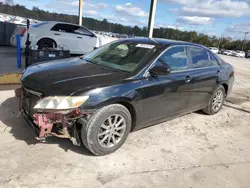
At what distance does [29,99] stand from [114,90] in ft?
3.85

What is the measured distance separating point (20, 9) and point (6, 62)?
84.2ft

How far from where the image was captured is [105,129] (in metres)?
3.20

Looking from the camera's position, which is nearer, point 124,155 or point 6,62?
point 124,155

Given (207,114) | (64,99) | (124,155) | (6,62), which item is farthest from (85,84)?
(6,62)

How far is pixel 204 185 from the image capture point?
290 centimetres

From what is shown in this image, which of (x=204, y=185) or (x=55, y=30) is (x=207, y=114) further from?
(x=55, y=30)

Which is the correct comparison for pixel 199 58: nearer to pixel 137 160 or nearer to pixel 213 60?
pixel 213 60

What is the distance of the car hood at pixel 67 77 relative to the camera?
9.81 ft

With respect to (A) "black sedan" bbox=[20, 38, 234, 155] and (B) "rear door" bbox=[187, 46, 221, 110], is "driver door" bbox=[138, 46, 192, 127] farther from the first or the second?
(B) "rear door" bbox=[187, 46, 221, 110]

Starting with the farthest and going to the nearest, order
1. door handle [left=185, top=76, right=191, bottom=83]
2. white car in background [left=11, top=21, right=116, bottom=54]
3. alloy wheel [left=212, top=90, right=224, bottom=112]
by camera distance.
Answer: white car in background [left=11, top=21, right=116, bottom=54] < alloy wheel [left=212, top=90, right=224, bottom=112] < door handle [left=185, top=76, right=191, bottom=83]

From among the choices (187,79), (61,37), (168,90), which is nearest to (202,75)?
(187,79)


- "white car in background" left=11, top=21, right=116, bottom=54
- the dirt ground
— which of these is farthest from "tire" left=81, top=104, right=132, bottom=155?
"white car in background" left=11, top=21, right=116, bottom=54

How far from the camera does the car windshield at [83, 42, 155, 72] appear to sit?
12.2 feet

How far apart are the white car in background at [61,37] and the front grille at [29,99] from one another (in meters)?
6.19
